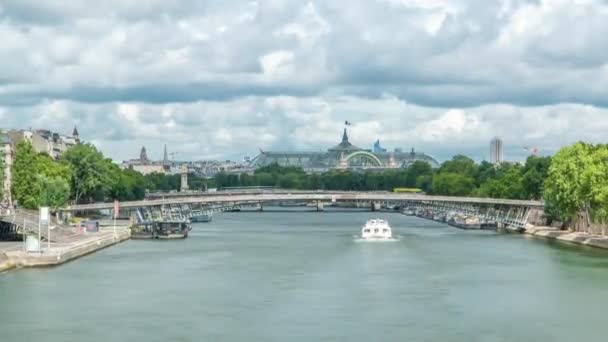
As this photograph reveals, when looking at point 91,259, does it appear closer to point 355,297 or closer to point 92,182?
point 355,297

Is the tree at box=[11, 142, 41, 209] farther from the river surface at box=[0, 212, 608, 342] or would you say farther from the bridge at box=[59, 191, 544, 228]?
the river surface at box=[0, 212, 608, 342]

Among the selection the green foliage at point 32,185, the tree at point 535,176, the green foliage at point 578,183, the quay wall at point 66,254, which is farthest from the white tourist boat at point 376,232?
the tree at point 535,176

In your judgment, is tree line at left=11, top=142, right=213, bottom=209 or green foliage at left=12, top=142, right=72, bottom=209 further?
tree line at left=11, top=142, right=213, bottom=209

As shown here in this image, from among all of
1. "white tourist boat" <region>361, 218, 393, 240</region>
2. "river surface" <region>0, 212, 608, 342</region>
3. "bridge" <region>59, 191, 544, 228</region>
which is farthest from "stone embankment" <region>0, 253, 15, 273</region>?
"bridge" <region>59, 191, 544, 228</region>

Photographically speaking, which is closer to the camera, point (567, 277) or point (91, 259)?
point (567, 277)

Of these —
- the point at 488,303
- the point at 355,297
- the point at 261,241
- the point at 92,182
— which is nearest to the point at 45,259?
the point at 355,297

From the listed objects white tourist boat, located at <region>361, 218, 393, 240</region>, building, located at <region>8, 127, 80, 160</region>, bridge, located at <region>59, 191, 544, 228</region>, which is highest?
building, located at <region>8, 127, 80, 160</region>

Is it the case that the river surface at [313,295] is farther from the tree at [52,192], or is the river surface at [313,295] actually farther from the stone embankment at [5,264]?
the tree at [52,192]
